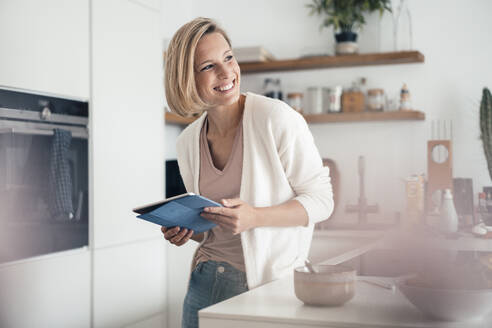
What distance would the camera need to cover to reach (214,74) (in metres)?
1.39

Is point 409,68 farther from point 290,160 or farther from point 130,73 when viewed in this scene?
point 290,160

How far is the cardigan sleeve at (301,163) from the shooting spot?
131 cm

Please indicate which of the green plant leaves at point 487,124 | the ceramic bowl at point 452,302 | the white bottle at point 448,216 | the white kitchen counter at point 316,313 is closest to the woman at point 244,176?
the white kitchen counter at point 316,313

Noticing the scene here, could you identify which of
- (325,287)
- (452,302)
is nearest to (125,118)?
(325,287)

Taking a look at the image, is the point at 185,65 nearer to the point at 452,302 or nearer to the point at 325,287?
the point at 325,287

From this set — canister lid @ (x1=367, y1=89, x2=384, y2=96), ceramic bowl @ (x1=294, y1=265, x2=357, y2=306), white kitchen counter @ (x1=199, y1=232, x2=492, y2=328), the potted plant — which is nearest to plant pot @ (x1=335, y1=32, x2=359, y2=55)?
the potted plant

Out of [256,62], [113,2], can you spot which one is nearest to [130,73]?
[113,2]

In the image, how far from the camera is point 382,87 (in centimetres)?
317

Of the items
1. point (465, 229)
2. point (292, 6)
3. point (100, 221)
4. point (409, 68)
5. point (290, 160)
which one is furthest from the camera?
Result: point (292, 6)

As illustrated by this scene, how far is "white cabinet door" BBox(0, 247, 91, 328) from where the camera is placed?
195 centimetres

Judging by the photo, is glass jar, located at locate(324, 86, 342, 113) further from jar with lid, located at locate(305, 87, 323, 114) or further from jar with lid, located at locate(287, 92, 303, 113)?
jar with lid, located at locate(287, 92, 303, 113)

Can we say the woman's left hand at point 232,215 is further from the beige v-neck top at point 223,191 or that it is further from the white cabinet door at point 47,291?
the white cabinet door at point 47,291

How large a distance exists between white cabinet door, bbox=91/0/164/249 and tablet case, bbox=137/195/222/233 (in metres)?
1.16

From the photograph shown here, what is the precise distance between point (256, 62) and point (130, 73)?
0.90 metres
